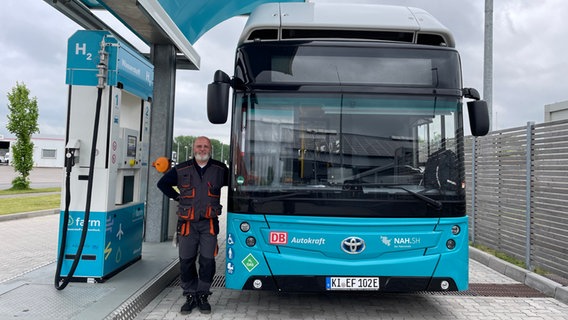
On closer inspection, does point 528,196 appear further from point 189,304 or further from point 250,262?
point 189,304

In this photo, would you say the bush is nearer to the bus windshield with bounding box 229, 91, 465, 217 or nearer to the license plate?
the bus windshield with bounding box 229, 91, 465, 217

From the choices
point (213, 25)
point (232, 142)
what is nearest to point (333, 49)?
point (232, 142)

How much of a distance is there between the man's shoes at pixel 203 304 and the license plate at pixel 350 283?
53.2 inches

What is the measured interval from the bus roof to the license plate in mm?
2500

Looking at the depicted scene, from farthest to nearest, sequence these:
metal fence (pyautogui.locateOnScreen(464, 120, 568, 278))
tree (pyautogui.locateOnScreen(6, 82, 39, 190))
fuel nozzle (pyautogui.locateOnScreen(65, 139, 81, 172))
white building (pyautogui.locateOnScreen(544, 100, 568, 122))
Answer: tree (pyautogui.locateOnScreen(6, 82, 39, 190)) → white building (pyautogui.locateOnScreen(544, 100, 568, 122)) → metal fence (pyautogui.locateOnScreen(464, 120, 568, 278)) → fuel nozzle (pyautogui.locateOnScreen(65, 139, 81, 172))

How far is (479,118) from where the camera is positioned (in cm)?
476

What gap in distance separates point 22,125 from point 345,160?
19754 mm

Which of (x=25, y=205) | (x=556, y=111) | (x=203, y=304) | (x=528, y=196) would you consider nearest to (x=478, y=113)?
(x=528, y=196)

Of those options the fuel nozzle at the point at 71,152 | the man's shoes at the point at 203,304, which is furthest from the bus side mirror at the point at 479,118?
the fuel nozzle at the point at 71,152

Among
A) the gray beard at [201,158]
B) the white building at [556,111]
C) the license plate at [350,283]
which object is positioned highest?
the white building at [556,111]

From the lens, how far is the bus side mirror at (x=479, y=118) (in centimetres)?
474

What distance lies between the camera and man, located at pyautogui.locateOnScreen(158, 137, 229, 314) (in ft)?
15.6

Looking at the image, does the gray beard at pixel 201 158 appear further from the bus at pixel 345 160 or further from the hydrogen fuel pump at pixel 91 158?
the hydrogen fuel pump at pixel 91 158

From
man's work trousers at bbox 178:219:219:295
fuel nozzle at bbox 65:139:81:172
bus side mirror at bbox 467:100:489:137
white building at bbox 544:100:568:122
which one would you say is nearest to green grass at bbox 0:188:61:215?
fuel nozzle at bbox 65:139:81:172
